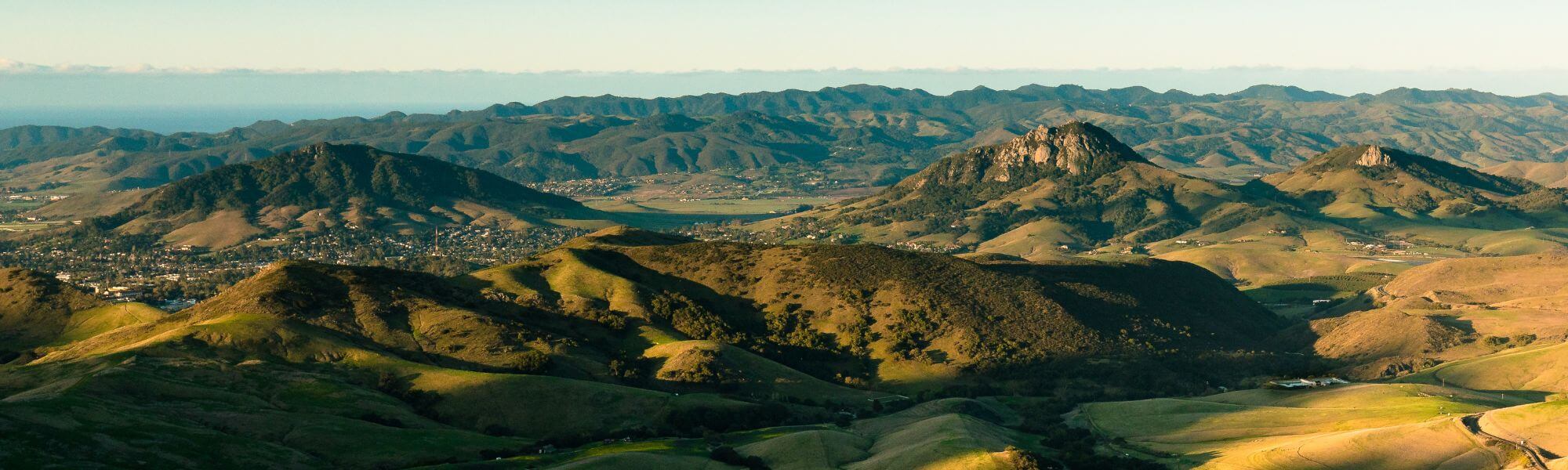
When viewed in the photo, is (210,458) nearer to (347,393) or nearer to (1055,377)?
(347,393)

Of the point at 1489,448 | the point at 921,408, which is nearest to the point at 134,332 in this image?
the point at 921,408

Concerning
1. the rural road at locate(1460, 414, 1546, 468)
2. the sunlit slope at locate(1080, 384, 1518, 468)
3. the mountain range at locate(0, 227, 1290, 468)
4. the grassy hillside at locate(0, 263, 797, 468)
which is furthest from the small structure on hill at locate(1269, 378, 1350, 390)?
the grassy hillside at locate(0, 263, 797, 468)

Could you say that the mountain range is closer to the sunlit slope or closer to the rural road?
the sunlit slope

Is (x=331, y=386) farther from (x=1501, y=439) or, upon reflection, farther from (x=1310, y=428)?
(x=1501, y=439)

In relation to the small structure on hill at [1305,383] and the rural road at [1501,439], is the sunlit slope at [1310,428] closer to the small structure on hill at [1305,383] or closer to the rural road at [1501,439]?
the rural road at [1501,439]

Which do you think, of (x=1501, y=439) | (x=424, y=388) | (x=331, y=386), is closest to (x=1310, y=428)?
(x=1501, y=439)

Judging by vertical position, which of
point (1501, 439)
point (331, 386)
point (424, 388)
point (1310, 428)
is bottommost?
point (1310, 428)

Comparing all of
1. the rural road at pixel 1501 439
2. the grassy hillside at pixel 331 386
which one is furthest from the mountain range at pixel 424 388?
the rural road at pixel 1501 439

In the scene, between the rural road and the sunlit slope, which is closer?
the rural road
